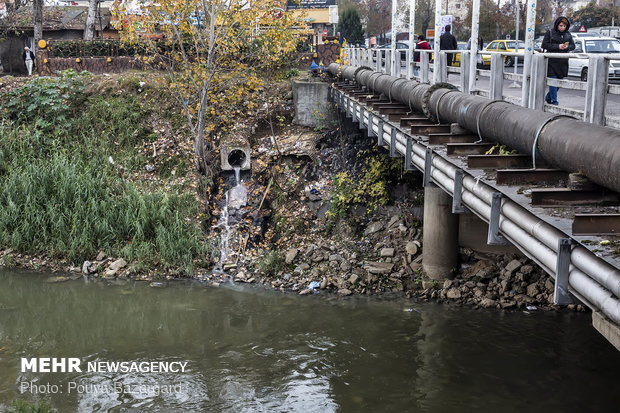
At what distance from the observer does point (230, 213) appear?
16.8 m

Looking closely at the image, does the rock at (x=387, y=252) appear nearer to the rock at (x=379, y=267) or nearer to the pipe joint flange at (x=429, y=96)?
the rock at (x=379, y=267)

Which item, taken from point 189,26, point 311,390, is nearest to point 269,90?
point 189,26

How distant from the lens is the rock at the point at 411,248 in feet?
44.3

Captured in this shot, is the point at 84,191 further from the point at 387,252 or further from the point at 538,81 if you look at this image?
the point at 538,81

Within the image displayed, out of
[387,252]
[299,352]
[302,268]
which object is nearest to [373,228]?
[387,252]

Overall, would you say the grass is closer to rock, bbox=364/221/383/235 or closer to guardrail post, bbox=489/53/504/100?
rock, bbox=364/221/383/235

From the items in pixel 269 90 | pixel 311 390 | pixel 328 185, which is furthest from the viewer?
pixel 269 90

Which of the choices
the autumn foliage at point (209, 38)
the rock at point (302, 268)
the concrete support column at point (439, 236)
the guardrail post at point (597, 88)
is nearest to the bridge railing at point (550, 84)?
the guardrail post at point (597, 88)

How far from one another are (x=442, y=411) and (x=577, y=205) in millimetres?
3455

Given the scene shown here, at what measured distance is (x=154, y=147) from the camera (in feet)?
61.5

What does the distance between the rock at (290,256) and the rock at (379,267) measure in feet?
5.83

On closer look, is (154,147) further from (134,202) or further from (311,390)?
(311,390)

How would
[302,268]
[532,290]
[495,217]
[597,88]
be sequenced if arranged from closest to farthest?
[495,217] → [597,88] → [532,290] → [302,268]

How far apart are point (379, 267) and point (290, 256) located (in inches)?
84.0
